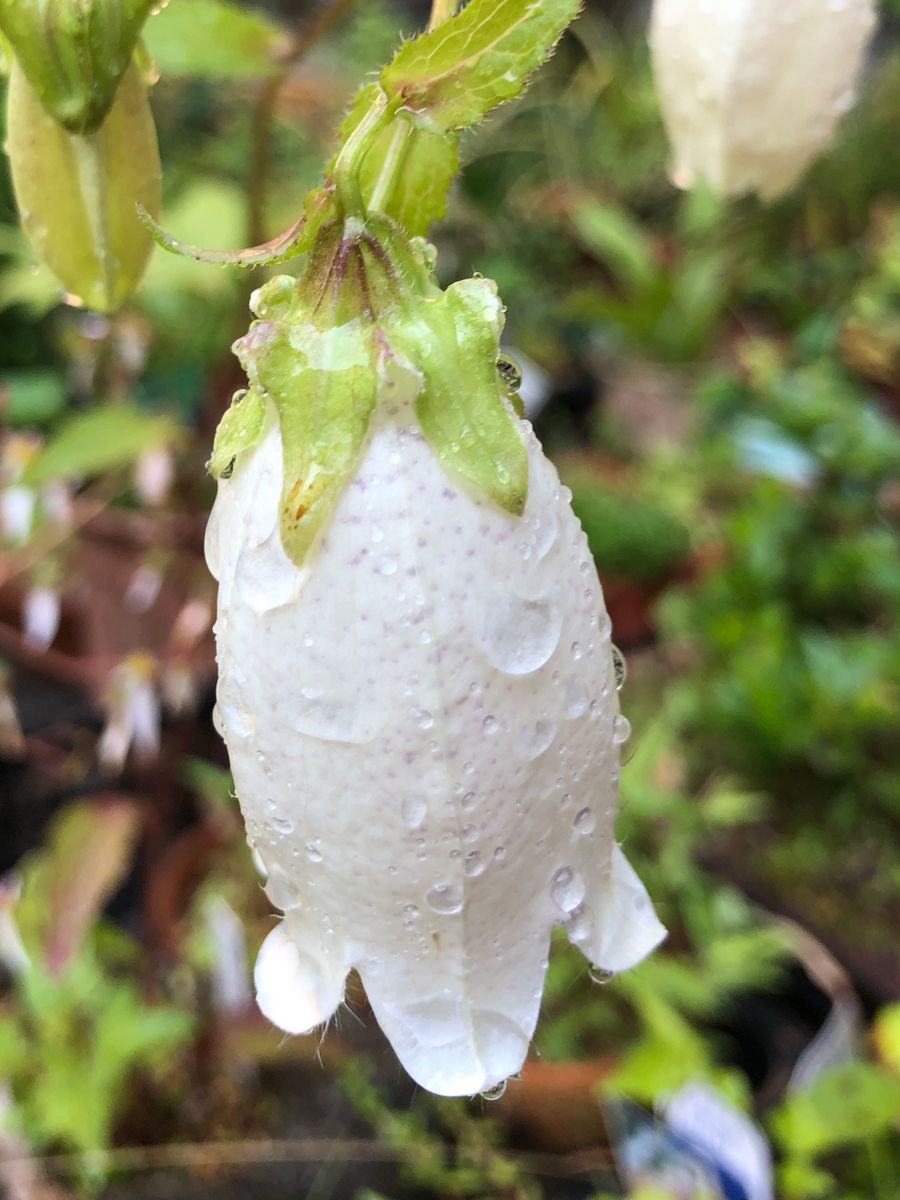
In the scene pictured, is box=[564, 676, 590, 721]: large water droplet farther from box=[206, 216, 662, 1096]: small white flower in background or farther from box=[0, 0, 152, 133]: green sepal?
box=[0, 0, 152, 133]: green sepal

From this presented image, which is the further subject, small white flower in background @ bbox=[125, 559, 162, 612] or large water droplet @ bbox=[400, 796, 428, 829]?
small white flower in background @ bbox=[125, 559, 162, 612]

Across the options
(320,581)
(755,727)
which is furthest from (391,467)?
(755,727)

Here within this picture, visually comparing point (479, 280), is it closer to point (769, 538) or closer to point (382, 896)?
point (382, 896)

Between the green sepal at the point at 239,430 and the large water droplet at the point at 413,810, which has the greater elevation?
the green sepal at the point at 239,430

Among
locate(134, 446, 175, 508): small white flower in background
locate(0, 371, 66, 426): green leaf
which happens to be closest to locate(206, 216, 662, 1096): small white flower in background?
locate(134, 446, 175, 508): small white flower in background

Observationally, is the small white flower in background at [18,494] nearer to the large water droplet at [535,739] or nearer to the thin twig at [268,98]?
the thin twig at [268,98]

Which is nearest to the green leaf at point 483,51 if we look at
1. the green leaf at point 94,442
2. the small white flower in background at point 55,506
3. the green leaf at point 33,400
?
the green leaf at point 94,442

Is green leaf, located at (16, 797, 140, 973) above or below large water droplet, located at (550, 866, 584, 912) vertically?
below
